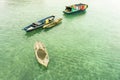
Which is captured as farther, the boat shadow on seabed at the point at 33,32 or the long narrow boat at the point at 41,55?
the boat shadow on seabed at the point at 33,32

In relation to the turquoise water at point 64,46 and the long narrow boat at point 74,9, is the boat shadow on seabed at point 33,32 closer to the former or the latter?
the turquoise water at point 64,46

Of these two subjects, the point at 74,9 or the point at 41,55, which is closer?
the point at 41,55

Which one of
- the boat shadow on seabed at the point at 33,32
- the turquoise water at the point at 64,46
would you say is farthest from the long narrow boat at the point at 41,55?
the boat shadow on seabed at the point at 33,32

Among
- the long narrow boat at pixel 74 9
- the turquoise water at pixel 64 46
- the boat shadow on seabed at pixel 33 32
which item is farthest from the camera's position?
the long narrow boat at pixel 74 9

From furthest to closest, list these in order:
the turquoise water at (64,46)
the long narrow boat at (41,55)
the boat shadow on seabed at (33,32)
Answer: the boat shadow on seabed at (33,32), the long narrow boat at (41,55), the turquoise water at (64,46)

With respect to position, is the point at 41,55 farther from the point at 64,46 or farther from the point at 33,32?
the point at 33,32

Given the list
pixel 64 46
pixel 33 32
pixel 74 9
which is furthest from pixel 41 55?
pixel 74 9

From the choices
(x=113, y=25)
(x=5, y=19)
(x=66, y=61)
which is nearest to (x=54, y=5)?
(x=5, y=19)

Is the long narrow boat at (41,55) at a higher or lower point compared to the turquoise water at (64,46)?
higher
